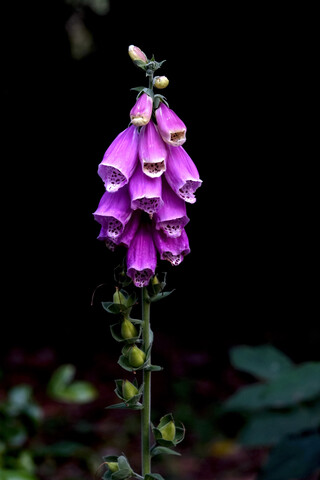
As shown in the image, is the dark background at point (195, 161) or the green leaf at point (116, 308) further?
the dark background at point (195, 161)

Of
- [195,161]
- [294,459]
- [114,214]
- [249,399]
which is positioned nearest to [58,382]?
[249,399]

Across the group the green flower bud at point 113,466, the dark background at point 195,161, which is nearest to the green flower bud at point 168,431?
the green flower bud at point 113,466

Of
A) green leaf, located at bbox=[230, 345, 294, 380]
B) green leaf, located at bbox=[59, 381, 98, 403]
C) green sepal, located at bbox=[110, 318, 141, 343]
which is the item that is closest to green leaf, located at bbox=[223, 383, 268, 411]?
green leaf, located at bbox=[230, 345, 294, 380]

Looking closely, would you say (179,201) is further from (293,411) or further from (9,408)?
(293,411)

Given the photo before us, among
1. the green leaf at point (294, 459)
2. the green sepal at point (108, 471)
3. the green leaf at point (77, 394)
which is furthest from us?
the green leaf at point (77, 394)

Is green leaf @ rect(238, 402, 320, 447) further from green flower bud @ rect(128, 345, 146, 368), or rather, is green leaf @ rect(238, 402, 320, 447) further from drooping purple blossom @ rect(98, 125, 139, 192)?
drooping purple blossom @ rect(98, 125, 139, 192)

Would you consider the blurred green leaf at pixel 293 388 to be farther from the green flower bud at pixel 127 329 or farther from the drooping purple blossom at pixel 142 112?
the drooping purple blossom at pixel 142 112
